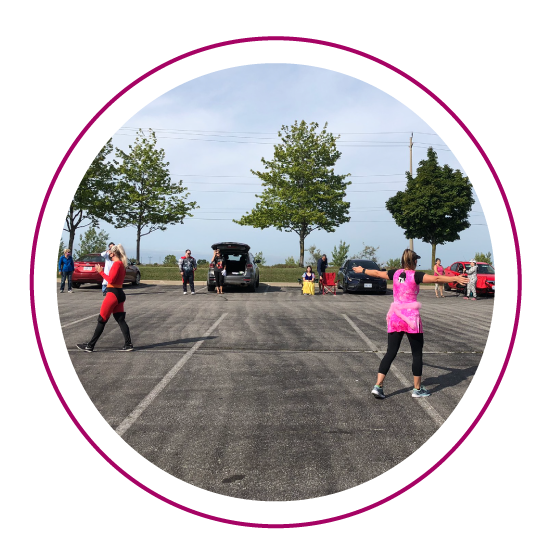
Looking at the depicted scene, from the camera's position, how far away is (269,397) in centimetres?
566

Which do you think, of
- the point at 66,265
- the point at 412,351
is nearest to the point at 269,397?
the point at 412,351

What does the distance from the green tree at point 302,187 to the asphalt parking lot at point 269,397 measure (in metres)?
27.7

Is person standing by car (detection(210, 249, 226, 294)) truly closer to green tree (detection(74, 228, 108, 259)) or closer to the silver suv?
the silver suv

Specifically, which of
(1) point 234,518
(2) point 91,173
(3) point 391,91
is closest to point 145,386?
(1) point 234,518

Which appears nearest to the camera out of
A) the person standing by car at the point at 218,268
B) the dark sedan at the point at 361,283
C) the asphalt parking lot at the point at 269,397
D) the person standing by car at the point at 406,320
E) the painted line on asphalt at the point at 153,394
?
the asphalt parking lot at the point at 269,397

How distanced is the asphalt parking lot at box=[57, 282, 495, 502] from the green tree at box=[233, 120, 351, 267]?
27655 mm

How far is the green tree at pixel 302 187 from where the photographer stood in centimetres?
3891

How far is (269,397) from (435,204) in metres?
40.1

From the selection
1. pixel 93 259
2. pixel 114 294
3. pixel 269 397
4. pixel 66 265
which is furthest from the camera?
pixel 93 259

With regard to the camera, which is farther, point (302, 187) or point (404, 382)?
point (302, 187)

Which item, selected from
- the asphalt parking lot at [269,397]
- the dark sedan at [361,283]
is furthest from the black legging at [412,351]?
the dark sedan at [361,283]

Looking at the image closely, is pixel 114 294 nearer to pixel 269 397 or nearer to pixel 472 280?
pixel 269 397

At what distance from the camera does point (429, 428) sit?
463 centimetres

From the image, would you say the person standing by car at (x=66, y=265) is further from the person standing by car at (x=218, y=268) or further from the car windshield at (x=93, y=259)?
the person standing by car at (x=218, y=268)
